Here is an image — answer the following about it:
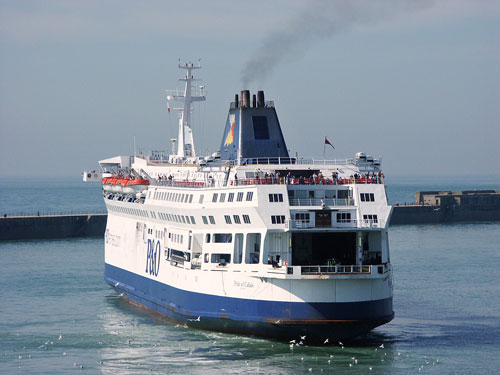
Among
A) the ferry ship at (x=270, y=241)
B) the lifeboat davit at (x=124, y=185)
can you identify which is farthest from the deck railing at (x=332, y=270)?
the lifeboat davit at (x=124, y=185)

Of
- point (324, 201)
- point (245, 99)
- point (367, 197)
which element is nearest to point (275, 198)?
point (324, 201)

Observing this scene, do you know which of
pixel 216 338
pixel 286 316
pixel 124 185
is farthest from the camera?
pixel 124 185

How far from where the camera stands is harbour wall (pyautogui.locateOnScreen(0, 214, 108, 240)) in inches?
3575

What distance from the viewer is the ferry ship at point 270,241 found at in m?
35.4

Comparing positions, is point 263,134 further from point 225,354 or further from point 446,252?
point 446,252

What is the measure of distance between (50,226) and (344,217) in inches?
2423

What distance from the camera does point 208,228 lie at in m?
39.7

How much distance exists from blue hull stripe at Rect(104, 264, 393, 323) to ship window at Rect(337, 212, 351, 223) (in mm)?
3471

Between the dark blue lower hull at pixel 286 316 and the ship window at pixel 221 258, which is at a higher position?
the ship window at pixel 221 258

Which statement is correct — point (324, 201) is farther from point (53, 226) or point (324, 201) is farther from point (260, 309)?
point (53, 226)

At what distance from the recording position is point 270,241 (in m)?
36.9

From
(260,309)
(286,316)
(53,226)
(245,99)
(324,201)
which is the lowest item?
(286,316)

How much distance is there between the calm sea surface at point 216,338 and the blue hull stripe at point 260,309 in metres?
1.04

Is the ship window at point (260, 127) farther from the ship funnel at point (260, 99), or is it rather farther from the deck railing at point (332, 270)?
the deck railing at point (332, 270)
